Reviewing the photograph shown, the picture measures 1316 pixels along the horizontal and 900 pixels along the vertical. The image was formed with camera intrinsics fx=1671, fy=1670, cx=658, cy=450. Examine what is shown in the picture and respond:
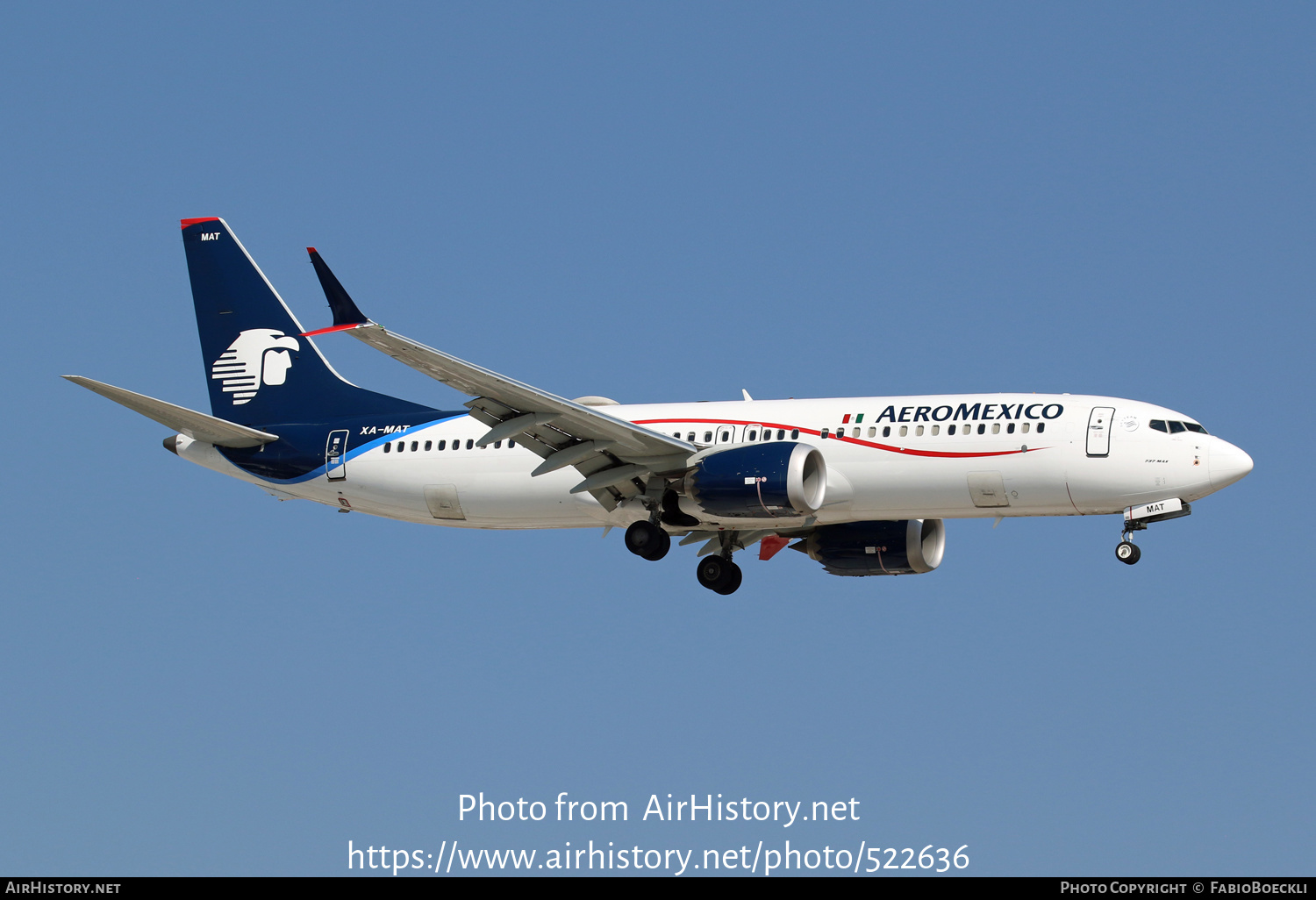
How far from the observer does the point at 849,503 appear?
39.1 meters

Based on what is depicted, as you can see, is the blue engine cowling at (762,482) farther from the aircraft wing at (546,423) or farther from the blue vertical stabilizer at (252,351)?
the blue vertical stabilizer at (252,351)

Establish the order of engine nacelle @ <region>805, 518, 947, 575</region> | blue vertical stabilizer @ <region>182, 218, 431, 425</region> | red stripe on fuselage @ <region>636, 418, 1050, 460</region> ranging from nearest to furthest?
1. red stripe on fuselage @ <region>636, 418, 1050, 460</region>
2. engine nacelle @ <region>805, 518, 947, 575</region>
3. blue vertical stabilizer @ <region>182, 218, 431, 425</region>

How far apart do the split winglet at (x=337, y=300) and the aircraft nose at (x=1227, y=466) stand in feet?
61.8

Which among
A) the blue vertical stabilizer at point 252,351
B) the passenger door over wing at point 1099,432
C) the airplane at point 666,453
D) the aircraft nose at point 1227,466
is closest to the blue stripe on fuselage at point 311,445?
the airplane at point 666,453

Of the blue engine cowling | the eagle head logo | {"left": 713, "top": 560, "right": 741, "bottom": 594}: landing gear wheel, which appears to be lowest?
{"left": 713, "top": 560, "right": 741, "bottom": 594}: landing gear wheel

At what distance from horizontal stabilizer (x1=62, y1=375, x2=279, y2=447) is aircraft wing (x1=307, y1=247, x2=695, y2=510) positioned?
834cm

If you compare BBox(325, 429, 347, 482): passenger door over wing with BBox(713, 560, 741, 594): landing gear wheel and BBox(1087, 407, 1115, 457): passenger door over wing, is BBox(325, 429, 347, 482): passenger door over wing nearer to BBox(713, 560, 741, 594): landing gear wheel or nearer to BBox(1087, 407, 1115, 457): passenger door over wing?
BBox(713, 560, 741, 594): landing gear wheel

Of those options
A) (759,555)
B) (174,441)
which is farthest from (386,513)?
(759,555)

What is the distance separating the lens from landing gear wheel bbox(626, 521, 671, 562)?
40.8m

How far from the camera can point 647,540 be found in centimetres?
4078

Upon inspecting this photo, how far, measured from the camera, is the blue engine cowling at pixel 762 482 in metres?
37.8

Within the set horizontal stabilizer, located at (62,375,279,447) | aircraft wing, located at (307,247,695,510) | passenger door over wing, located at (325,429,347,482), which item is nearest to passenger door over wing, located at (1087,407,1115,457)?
aircraft wing, located at (307,247,695,510)

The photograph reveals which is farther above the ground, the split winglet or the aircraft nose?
the split winglet
